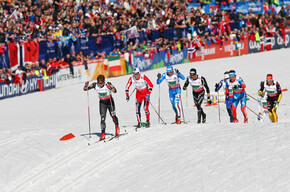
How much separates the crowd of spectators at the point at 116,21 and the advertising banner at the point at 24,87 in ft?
1.80

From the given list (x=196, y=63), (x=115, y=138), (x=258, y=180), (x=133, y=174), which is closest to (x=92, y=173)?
(x=133, y=174)

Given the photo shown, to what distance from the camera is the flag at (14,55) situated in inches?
979

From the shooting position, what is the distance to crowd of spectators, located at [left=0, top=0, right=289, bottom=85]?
26.2 meters

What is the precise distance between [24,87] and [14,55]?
5.41 feet

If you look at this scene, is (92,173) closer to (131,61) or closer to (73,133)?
(73,133)

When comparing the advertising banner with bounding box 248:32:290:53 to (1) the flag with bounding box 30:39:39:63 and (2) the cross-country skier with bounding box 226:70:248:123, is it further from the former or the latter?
(2) the cross-country skier with bounding box 226:70:248:123

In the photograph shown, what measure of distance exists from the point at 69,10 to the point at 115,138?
15666mm

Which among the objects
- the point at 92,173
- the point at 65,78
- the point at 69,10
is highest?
the point at 69,10

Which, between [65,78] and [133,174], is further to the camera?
[65,78]

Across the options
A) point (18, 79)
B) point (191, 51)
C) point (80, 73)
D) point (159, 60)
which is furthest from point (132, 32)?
point (18, 79)

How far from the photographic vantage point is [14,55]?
25.1 meters

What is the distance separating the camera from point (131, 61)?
32.1 metres

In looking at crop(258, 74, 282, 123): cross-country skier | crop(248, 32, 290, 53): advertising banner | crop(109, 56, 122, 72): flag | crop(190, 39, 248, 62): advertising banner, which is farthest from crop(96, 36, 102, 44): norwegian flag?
crop(258, 74, 282, 123): cross-country skier

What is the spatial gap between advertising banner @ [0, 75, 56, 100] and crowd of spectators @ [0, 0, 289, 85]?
1.80ft
